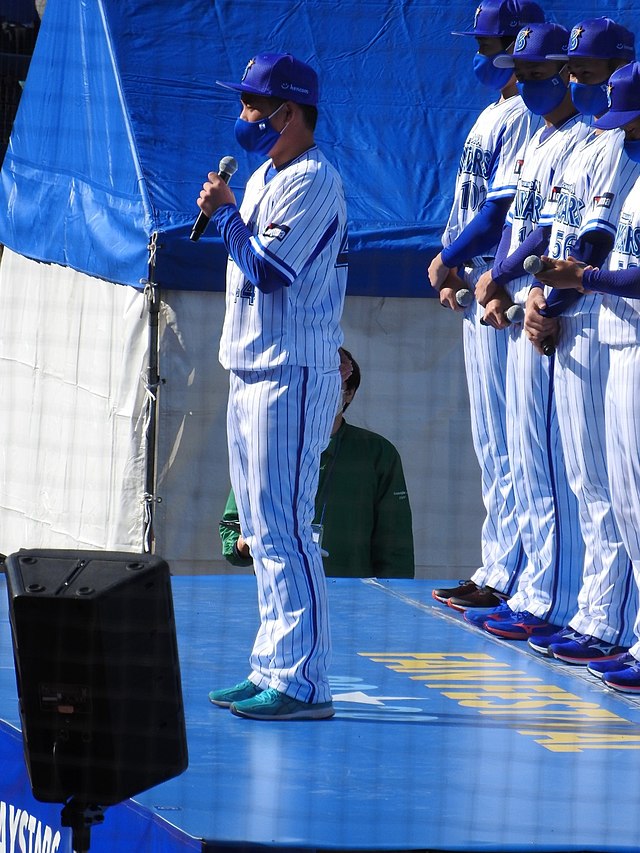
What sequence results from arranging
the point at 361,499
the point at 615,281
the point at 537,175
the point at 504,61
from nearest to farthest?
the point at 615,281 < the point at 537,175 < the point at 504,61 < the point at 361,499

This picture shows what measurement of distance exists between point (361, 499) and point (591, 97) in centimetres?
144

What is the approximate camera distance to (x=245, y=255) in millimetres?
3369

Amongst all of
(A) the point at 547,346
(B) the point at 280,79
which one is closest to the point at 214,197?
(B) the point at 280,79

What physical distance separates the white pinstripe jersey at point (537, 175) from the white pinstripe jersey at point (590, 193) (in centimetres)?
5

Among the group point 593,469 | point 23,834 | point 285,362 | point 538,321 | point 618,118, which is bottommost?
point 23,834

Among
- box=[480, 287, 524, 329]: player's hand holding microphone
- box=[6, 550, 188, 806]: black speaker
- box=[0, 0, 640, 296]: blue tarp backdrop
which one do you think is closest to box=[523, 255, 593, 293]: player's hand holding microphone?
box=[480, 287, 524, 329]: player's hand holding microphone

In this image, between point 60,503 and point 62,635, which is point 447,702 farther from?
point 60,503

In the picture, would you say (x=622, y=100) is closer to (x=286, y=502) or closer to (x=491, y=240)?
(x=491, y=240)

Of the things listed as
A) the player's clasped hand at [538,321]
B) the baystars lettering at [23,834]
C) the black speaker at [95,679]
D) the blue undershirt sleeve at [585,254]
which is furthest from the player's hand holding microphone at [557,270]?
the baystars lettering at [23,834]

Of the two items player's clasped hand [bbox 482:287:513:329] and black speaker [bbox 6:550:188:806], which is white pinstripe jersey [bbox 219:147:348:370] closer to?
player's clasped hand [bbox 482:287:513:329]

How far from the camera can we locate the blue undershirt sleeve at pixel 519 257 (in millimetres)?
4125

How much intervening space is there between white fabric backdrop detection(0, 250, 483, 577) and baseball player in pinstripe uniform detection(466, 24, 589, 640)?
1.80 m

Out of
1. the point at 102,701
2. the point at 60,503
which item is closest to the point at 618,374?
the point at 102,701

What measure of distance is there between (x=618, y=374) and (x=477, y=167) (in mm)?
1069
